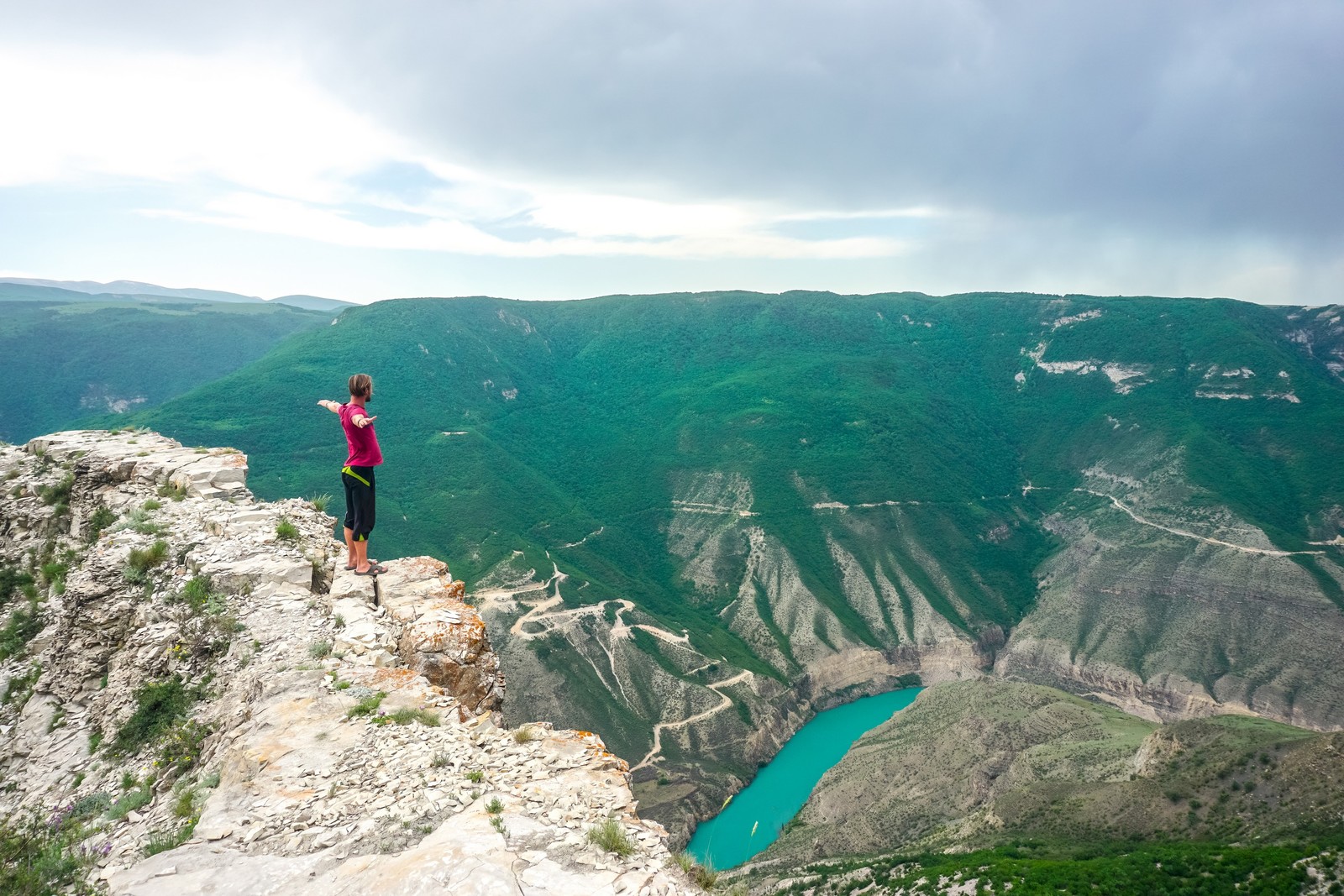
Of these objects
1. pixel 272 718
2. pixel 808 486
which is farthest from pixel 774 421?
pixel 272 718

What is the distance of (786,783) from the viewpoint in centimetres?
6556

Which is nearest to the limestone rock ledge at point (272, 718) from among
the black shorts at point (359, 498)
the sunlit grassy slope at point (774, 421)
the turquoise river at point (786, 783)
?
the black shorts at point (359, 498)

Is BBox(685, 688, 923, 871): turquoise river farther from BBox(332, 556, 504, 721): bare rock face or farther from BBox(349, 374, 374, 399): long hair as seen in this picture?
BBox(349, 374, 374, 399): long hair

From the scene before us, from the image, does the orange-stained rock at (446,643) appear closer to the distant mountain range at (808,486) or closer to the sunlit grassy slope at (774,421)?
the distant mountain range at (808,486)

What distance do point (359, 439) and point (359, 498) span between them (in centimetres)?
105

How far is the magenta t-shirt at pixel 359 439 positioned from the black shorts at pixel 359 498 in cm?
14

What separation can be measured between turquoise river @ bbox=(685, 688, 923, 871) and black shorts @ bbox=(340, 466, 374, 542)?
44032 mm

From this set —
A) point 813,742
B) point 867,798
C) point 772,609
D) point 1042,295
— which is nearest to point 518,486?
point 772,609

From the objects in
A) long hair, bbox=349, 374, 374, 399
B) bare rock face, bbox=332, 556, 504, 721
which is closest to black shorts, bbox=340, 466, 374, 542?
bare rock face, bbox=332, 556, 504, 721

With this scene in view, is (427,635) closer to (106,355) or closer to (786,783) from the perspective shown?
(786,783)

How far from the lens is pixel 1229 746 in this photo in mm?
33750

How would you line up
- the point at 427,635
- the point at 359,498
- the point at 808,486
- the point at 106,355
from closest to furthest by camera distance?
the point at 427,635
the point at 359,498
the point at 808,486
the point at 106,355

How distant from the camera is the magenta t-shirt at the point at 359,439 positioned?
408 inches

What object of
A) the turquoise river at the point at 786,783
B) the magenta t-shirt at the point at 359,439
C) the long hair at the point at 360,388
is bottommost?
the turquoise river at the point at 786,783
